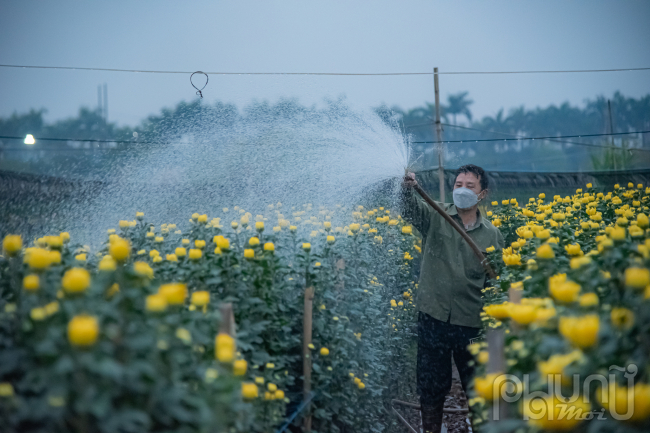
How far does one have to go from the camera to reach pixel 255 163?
211 inches

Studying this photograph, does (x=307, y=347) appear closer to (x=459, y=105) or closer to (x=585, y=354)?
(x=585, y=354)

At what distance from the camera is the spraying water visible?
4.43 metres

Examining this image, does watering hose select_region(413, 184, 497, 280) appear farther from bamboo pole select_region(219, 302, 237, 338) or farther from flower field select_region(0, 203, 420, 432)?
bamboo pole select_region(219, 302, 237, 338)

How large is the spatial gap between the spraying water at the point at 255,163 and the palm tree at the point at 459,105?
6.49 meters

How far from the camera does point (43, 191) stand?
6316mm

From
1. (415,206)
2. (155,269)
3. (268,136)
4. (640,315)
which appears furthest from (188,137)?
(640,315)

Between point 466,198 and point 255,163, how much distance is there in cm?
248

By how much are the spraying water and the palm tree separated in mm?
6490

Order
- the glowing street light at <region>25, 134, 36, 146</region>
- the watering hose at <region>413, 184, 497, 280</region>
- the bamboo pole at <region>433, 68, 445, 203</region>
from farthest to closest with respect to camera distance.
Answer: the bamboo pole at <region>433, 68, 445, 203</region>, the glowing street light at <region>25, 134, 36, 146</region>, the watering hose at <region>413, 184, 497, 280</region>

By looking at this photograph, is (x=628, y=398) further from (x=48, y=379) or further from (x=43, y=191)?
(x=43, y=191)

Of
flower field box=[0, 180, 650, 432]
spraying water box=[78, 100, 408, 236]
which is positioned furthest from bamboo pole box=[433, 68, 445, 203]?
flower field box=[0, 180, 650, 432]

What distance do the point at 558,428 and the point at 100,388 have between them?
39.7 inches

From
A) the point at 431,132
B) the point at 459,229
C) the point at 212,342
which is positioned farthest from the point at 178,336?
the point at 431,132

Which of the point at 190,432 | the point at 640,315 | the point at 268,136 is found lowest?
the point at 190,432
